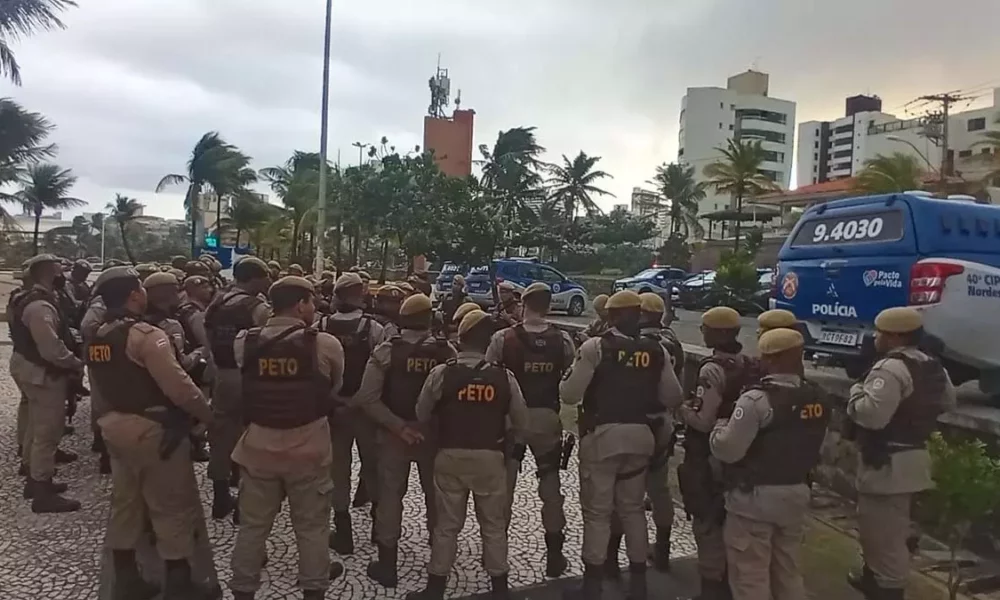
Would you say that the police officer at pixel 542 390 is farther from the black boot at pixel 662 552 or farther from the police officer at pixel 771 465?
the police officer at pixel 771 465

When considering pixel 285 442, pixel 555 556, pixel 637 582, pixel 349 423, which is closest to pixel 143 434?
pixel 285 442

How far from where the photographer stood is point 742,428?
3516mm

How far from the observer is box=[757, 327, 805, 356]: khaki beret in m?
3.58

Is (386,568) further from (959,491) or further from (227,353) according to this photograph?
(959,491)

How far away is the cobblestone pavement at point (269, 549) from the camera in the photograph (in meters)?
4.24

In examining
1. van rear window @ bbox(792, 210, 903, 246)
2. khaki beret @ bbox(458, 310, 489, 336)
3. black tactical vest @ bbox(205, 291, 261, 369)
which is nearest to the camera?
khaki beret @ bbox(458, 310, 489, 336)

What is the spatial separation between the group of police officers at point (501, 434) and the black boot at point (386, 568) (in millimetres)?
15

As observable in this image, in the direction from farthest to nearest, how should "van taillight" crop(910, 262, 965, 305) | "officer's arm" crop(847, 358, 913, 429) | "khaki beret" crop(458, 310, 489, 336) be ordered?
"van taillight" crop(910, 262, 965, 305), "khaki beret" crop(458, 310, 489, 336), "officer's arm" crop(847, 358, 913, 429)

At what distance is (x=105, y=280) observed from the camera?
3.98m

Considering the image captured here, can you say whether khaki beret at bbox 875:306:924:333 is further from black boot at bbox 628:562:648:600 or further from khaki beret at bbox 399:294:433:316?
khaki beret at bbox 399:294:433:316

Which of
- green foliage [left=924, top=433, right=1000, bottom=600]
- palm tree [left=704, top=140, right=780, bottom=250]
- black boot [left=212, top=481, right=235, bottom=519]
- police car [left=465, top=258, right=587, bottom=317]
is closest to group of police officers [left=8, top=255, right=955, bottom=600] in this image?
green foliage [left=924, top=433, right=1000, bottom=600]

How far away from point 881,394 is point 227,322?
162 inches

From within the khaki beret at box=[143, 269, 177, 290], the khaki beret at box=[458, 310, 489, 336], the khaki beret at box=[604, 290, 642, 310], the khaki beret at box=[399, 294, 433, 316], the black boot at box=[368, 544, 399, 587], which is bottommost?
the black boot at box=[368, 544, 399, 587]

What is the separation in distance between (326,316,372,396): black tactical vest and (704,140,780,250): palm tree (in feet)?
92.9
